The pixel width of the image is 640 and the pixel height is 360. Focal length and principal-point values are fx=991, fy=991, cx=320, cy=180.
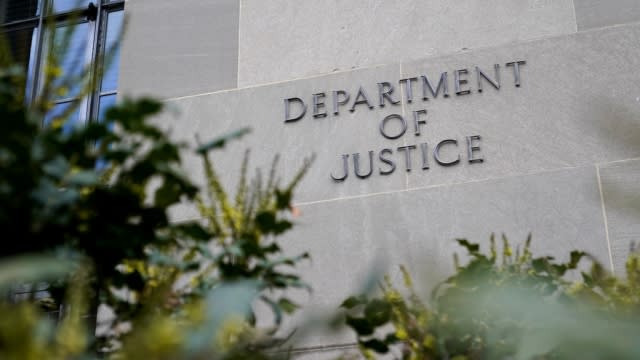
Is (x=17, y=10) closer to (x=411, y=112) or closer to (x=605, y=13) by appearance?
(x=411, y=112)

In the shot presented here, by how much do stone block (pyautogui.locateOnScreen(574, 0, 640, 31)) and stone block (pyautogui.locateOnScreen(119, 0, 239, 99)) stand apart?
1894mm

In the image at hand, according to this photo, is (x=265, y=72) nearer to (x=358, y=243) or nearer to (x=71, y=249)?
(x=358, y=243)

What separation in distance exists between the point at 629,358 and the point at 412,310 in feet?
5.51

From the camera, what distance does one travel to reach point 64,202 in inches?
63.4

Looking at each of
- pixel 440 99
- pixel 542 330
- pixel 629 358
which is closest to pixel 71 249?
pixel 542 330

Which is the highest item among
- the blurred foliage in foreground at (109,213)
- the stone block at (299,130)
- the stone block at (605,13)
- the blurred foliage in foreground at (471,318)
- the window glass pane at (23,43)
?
the window glass pane at (23,43)

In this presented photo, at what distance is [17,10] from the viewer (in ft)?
21.5

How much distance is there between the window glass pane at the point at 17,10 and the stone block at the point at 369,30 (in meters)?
Answer: 1.62

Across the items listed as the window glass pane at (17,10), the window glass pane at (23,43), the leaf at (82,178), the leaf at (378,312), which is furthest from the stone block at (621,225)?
the window glass pane at (17,10)

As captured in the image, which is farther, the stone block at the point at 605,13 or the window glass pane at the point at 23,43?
the window glass pane at the point at 23,43

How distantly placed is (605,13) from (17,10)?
3770 mm

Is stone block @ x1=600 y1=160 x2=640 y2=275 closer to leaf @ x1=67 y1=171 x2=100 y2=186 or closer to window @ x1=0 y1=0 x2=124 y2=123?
window @ x1=0 y1=0 x2=124 y2=123

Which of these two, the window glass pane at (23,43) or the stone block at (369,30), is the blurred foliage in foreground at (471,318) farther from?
the window glass pane at (23,43)

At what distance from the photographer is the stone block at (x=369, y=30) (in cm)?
521
